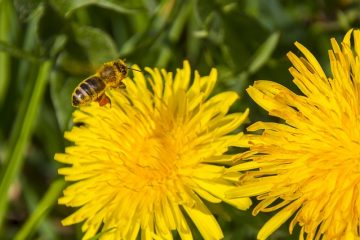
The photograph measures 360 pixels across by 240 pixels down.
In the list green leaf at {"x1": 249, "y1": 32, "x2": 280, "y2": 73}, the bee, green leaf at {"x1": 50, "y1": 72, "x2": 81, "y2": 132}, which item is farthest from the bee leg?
green leaf at {"x1": 249, "y1": 32, "x2": 280, "y2": 73}

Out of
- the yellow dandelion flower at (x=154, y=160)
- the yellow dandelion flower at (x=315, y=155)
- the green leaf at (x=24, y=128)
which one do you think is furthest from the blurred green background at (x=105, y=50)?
the yellow dandelion flower at (x=315, y=155)

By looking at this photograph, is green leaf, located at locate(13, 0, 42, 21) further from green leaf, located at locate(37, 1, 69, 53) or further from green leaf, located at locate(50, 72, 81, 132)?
green leaf, located at locate(50, 72, 81, 132)

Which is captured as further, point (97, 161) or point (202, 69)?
point (202, 69)

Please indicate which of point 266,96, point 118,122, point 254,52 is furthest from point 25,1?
point 266,96

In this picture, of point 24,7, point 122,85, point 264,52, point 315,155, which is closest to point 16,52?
point 24,7

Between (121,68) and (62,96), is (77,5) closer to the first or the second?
(62,96)

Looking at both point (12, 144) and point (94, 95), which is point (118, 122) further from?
point (12, 144)

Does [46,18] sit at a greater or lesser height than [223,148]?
greater

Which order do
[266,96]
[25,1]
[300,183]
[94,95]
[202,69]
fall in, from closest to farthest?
[300,183], [266,96], [94,95], [25,1], [202,69]

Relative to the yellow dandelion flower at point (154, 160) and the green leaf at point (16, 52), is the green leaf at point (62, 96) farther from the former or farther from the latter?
the yellow dandelion flower at point (154, 160)
